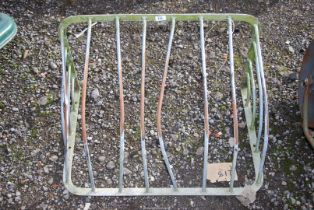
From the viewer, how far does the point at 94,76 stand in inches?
112

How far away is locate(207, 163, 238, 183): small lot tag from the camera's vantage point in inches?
95.9

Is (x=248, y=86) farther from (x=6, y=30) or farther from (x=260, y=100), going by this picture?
(x=6, y=30)

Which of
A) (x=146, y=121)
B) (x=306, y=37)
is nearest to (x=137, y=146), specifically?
(x=146, y=121)

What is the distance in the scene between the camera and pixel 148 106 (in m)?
2.71

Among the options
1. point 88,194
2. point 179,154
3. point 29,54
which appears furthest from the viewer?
point 29,54

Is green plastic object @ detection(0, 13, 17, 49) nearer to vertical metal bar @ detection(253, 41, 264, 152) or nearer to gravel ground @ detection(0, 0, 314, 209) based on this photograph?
gravel ground @ detection(0, 0, 314, 209)

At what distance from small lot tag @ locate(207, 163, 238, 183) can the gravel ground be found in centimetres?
4

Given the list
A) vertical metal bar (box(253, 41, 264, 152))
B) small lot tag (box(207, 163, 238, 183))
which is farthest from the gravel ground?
vertical metal bar (box(253, 41, 264, 152))

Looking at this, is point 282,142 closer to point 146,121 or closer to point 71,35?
point 146,121

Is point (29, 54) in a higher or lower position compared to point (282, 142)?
higher

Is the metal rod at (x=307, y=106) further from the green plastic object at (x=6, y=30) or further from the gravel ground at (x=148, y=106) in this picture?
the green plastic object at (x=6, y=30)

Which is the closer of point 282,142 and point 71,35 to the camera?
point 282,142

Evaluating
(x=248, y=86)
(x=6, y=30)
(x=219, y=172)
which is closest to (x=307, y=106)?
(x=248, y=86)

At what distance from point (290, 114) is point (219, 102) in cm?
37
